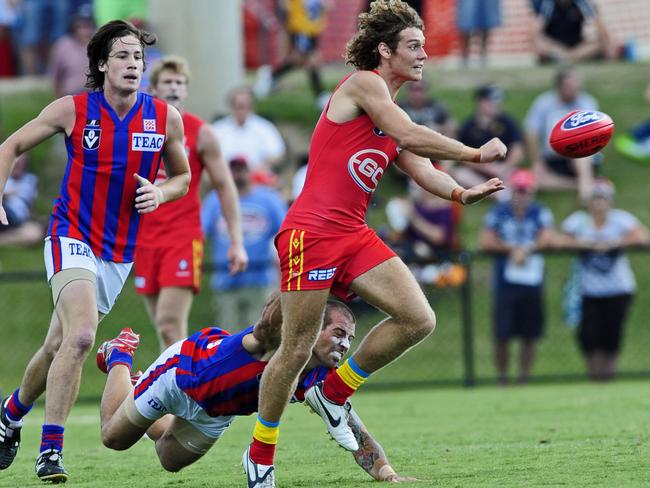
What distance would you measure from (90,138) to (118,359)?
4.23ft

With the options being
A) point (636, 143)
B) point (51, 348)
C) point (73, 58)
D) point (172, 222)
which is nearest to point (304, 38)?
point (73, 58)

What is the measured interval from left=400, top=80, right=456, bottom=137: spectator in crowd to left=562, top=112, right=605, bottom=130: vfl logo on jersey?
9.31 m

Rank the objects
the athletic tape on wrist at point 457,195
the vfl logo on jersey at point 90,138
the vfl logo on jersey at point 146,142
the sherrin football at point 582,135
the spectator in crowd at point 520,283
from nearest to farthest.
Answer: the athletic tape on wrist at point 457,195 < the sherrin football at point 582,135 < the vfl logo on jersey at point 90,138 < the vfl logo on jersey at point 146,142 < the spectator in crowd at point 520,283

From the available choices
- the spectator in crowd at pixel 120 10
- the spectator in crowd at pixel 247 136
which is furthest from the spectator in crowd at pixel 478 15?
the spectator in crowd at pixel 247 136

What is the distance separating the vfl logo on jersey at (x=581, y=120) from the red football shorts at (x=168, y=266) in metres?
3.57

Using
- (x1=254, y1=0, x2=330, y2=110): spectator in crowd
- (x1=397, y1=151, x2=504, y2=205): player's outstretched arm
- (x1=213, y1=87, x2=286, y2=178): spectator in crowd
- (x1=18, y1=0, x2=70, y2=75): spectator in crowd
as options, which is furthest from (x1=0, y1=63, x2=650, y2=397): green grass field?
(x1=397, y1=151, x2=504, y2=205): player's outstretched arm

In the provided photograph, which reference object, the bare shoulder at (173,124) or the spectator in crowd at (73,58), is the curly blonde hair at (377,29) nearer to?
the bare shoulder at (173,124)

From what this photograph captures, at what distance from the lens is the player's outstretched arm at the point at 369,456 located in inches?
261

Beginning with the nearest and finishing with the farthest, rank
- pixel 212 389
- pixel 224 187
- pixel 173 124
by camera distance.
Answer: pixel 212 389, pixel 173 124, pixel 224 187

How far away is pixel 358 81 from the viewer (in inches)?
257

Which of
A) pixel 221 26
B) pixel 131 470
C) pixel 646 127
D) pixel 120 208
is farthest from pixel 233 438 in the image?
pixel 646 127

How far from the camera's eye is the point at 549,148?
1659 centimetres

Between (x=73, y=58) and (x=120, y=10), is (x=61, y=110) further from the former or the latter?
(x=120, y=10)

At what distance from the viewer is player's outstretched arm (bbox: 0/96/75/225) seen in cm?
713
